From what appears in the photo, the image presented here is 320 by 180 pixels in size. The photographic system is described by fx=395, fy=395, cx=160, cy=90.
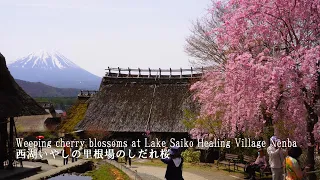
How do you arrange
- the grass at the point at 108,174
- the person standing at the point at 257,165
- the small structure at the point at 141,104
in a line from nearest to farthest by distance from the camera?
the person standing at the point at 257,165 < the grass at the point at 108,174 < the small structure at the point at 141,104

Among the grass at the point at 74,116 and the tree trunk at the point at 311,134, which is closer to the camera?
the tree trunk at the point at 311,134

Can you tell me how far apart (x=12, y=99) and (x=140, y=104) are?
1849 centimetres

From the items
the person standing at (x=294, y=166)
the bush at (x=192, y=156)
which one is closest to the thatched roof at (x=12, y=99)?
the bush at (x=192, y=156)

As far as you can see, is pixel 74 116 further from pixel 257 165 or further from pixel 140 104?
pixel 257 165

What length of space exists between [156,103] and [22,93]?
689 inches

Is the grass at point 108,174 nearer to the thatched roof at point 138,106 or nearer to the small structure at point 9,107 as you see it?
the small structure at point 9,107

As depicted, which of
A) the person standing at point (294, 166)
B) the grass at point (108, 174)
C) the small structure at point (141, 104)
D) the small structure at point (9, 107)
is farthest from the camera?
the small structure at point (141, 104)

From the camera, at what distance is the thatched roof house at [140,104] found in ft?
122

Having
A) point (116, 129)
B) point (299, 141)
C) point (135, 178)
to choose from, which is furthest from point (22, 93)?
point (299, 141)

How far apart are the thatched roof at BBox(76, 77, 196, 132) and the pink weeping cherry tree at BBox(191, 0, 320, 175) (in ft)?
63.0

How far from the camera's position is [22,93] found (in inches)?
956

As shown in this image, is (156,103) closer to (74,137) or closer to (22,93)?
(74,137)

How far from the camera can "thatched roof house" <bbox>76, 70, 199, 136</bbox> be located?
37281mm

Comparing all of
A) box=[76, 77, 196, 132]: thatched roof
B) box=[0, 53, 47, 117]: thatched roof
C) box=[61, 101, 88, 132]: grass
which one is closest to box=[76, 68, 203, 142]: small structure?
box=[76, 77, 196, 132]: thatched roof
